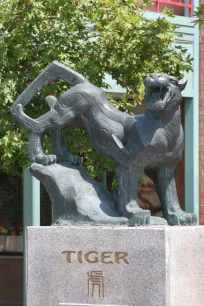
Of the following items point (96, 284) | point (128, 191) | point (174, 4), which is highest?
point (174, 4)

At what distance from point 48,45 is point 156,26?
1.33 meters

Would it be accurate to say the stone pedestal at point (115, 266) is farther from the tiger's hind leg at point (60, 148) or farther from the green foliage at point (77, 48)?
the green foliage at point (77, 48)

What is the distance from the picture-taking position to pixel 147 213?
965 cm

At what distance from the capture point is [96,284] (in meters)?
9.65

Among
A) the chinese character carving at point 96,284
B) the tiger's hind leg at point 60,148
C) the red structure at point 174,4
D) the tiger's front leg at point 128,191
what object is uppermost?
the red structure at point 174,4

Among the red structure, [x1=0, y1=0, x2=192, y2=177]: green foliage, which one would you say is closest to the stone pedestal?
[x1=0, y1=0, x2=192, y2=177]: green foliage

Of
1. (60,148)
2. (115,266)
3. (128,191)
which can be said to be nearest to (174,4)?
(60,148)

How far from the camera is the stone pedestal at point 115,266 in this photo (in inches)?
370

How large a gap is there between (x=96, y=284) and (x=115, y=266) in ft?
0.85

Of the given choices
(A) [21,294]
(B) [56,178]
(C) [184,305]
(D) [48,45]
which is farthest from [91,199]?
(A) [21,294]

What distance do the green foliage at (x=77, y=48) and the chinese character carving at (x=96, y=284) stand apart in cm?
313

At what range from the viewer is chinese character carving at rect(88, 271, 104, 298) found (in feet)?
31.6

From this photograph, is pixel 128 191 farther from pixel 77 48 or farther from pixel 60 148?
pixel 77 48

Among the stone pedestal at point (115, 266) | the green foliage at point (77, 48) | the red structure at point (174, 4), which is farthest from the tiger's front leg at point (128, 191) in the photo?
the red structure at point (174, 4)
